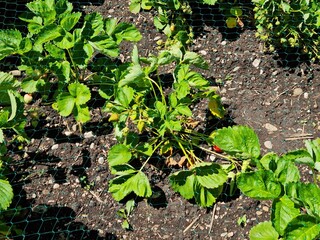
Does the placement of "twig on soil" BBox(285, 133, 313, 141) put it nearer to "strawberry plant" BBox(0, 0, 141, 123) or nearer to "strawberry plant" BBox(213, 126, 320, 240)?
"strawberry plant" BBox(213, 126, 320, 240)

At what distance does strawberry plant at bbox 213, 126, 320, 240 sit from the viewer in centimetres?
177

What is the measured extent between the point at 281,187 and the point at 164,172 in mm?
804

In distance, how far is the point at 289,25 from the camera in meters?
2.87

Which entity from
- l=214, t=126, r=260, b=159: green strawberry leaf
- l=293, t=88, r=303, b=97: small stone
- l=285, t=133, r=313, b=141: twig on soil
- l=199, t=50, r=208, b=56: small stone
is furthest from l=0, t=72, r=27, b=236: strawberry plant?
l=293, t=88, r=303, b=97: small stone

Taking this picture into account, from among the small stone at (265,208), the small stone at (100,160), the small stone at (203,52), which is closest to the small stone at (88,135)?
the small stone at (100,160)

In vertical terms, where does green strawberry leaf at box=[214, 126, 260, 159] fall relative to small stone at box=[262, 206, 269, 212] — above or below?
above

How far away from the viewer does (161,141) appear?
8.39 ft

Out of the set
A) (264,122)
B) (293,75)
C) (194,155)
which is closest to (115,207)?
(194,155)

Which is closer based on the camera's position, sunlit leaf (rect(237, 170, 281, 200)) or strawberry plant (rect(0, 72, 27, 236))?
sunlit leaf (rect(237, 170, 281, 200))

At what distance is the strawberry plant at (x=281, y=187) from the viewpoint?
→ 1772 mm

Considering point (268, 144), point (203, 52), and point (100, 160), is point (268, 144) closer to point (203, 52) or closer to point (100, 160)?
point (203, 52)

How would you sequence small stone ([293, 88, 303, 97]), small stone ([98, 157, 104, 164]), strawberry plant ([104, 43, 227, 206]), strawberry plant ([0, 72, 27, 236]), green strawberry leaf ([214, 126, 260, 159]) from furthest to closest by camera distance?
small stone ([293, 88, 303, 97]), small stone ([98, 157, 104, 164]), strawberry plant ([104, 43, 227, 206]), strawberry plant ([0, 72, 27, 236]), green strawberry leaf ([214, 126, 260, 159])

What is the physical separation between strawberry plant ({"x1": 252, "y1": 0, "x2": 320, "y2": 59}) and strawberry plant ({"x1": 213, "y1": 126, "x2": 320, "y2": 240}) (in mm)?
997

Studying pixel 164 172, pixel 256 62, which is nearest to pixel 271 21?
pixel 256 62
